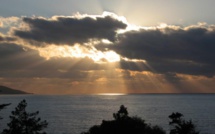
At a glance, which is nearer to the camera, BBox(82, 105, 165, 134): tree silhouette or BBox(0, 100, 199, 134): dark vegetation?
BBox(0, 100, 199, 134): dark vegetation

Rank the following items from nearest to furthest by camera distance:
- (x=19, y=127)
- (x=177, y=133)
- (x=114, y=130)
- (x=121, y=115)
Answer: (x=19, y=127)
(x=177, y=133)
(x=114, y=130)
(x=121, y=115)

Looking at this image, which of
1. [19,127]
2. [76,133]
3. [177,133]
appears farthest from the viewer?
[76,133]

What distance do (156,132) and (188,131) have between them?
21.7 metres

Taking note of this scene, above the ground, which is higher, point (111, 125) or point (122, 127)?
point (111, 125)

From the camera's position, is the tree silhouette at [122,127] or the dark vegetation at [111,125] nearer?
the dark vegetation at [111,125]

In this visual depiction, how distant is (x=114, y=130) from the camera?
78.8 m

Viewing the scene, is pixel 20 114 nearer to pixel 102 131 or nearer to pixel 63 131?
pixel 102 131

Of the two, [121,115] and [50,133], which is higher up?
[121,115]

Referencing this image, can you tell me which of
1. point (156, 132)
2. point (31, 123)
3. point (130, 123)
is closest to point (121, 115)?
point (130, 123)

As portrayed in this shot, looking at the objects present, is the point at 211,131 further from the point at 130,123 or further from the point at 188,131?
the point at 188,131

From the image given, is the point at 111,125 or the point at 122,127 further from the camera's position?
the point at 111,125

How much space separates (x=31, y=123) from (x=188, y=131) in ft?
107

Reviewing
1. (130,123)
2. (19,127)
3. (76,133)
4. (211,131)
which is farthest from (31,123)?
(211,131)

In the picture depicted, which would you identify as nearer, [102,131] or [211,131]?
[102,131]
